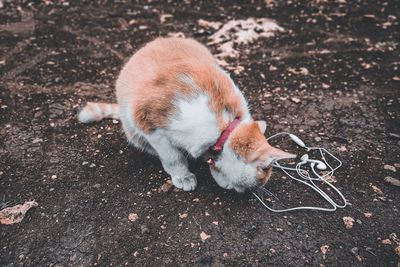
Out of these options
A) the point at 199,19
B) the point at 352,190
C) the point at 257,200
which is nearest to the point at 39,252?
the point at 257,200

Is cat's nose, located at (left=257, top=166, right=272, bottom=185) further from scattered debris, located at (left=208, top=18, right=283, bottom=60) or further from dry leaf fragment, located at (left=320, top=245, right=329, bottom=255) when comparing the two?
scattered debris, located at (left=208, top=18, right=283, bottom=60)

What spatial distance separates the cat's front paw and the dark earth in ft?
0.15

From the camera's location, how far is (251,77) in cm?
416

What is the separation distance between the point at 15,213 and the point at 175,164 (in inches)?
47.5

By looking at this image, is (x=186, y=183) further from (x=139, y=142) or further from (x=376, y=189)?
(x=376, y=189)

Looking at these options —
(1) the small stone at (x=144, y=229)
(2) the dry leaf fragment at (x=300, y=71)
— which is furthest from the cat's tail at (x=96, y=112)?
(2) the dry leaf fragment at (x=300, y=71)

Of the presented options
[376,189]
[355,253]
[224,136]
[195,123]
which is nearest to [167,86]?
[195,123]

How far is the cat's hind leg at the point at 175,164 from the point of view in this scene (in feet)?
8.55

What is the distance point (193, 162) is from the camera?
302 cm

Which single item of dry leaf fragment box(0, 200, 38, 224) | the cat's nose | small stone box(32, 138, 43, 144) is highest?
the cat's nose

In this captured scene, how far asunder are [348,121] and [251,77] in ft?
3.94

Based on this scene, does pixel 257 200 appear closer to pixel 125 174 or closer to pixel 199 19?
pixel 125 174

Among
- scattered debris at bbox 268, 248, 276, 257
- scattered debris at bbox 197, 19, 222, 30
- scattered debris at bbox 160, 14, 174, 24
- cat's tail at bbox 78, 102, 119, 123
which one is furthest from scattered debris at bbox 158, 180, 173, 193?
scattered debris at bbox 160, 14, 174, 24

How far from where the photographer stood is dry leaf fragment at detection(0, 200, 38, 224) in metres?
2.55
